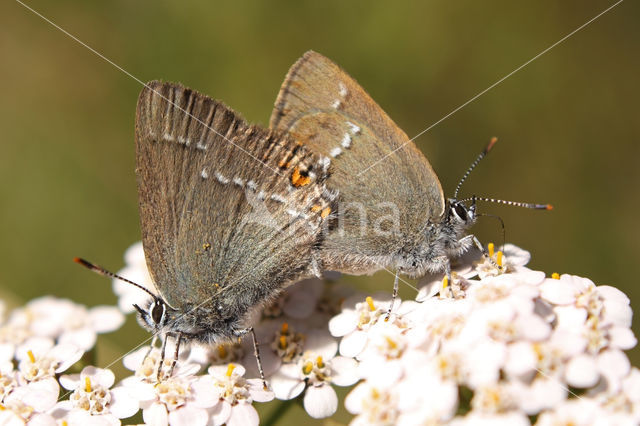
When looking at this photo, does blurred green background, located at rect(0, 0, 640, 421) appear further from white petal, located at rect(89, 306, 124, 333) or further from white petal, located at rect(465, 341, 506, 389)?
white petal, located at rect(465, 341, 506, 389)

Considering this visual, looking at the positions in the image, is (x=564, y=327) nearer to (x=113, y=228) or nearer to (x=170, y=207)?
(x=170, y=207)

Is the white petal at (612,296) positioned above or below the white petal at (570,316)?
below

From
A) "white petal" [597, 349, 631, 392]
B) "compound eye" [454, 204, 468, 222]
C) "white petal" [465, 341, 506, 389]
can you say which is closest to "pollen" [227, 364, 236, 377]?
"white petal" [465, 341, 506, 389]

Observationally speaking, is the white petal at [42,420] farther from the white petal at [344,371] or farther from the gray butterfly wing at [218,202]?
the white petal at [344,371]

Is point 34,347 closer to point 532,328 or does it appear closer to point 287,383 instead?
point 287,383

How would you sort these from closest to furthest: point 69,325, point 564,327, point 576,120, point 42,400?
1. point 564,327
2. point 42,400
3. point 69,325
4. point 576,120

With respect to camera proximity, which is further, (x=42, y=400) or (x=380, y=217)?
(x=380, y=217)

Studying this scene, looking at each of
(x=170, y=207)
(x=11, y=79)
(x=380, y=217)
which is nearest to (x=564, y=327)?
(x=380, y=217)

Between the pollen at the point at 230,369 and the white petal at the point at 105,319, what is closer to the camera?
the pollen at the point at 230,369

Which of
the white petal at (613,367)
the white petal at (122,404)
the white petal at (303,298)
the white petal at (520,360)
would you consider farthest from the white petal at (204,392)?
the white petal at (613,367)
